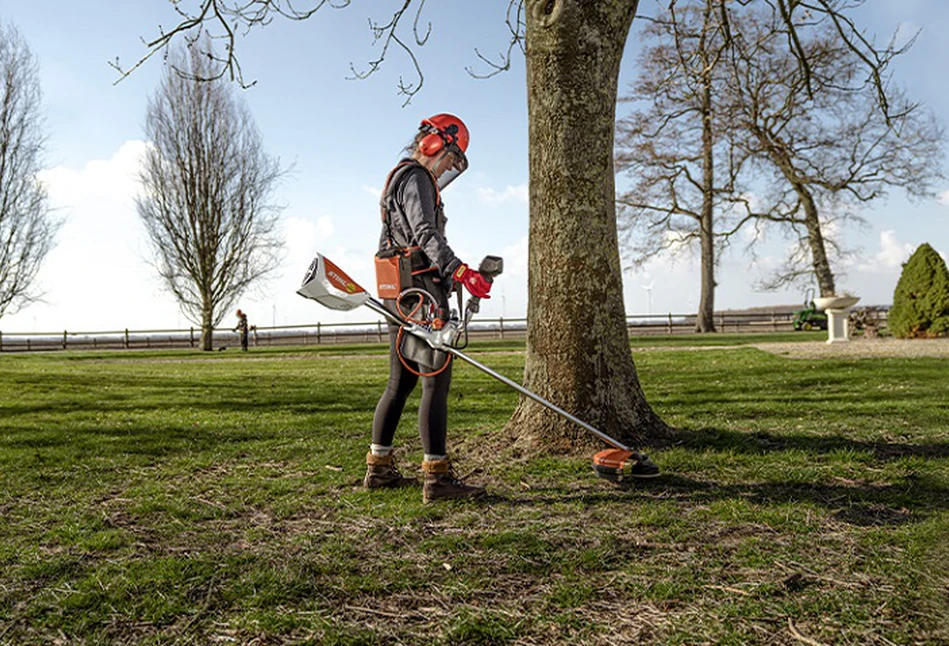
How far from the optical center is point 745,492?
4289 mm

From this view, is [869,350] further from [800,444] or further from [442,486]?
[442,486]

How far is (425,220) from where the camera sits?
13.1 feet

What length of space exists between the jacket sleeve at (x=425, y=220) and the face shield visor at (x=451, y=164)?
0.66 ft

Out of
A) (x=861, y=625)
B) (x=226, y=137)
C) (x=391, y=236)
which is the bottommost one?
(x=861, y=625)

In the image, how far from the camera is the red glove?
3926 millimetres

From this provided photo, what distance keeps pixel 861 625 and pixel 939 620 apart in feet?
0.88

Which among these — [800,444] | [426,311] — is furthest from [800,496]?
[426,311]

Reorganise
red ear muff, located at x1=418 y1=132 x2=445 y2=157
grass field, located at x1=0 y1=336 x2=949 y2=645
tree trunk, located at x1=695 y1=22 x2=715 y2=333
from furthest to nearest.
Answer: tree trunk, located at x1=695 y1=22 x2=715 y2=333 → red ear muff, located at x1=418 y1=132 x2=445 y2=157 → grass field, located at x1=0 y1=336 x2=949 y2=645

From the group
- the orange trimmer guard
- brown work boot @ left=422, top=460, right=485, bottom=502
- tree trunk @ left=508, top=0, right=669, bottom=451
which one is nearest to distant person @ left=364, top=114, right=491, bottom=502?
brown work boot @ left=422, top=460, right=485, bottom=502

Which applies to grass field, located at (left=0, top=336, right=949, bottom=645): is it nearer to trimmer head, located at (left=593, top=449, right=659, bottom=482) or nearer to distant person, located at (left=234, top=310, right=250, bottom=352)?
trimmer head, located at (left=593, top=449, right=659, bottom=482)

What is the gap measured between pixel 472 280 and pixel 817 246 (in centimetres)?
2395

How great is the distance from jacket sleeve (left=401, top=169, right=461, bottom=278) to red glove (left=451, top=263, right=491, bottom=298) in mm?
41

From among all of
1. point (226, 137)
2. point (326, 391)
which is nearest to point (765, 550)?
point (326, 391)

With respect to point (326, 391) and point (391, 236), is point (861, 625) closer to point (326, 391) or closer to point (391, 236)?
point (391, 236)
